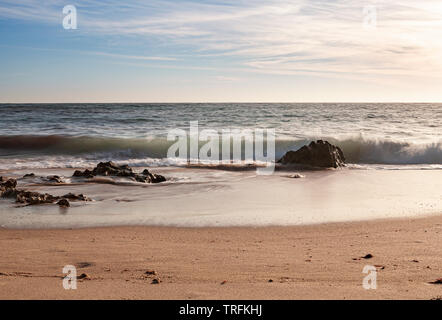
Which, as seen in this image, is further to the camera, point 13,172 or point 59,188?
point 13,172

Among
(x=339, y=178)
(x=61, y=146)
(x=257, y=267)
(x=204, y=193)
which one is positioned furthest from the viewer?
(x=61, y=146)

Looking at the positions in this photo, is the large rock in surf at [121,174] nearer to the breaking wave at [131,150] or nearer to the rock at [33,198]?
the rock at [33,198]

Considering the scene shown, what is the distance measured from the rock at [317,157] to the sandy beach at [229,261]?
6.37m

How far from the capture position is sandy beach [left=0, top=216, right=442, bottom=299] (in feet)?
11.5

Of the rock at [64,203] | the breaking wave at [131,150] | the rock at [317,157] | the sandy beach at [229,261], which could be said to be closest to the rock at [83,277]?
the sandy beach at [229,261]

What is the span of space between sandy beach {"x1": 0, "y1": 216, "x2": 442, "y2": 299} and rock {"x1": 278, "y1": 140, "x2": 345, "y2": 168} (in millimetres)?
6372

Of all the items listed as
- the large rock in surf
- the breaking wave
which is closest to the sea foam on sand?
the large rock in surf

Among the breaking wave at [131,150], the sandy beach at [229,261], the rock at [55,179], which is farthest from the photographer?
the breaking wave at [131,150]

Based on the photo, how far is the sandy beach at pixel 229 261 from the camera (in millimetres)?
3498

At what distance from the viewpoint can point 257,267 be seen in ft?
14.3

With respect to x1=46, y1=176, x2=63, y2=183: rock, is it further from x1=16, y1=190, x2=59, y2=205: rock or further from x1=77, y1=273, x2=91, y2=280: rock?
x1=77, y1=273, x2=91, y2=280: rock
